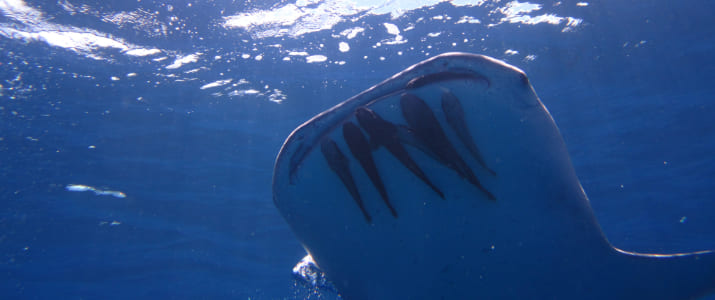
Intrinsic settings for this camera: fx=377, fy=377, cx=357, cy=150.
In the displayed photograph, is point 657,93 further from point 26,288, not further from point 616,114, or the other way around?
point 26,288

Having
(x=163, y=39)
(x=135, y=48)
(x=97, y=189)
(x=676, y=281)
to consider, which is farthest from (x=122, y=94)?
(x=676, y=281)

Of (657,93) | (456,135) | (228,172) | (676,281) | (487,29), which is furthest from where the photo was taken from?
(228,172)

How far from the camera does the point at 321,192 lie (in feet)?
7.61

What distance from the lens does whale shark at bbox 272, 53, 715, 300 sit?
2.11 meters

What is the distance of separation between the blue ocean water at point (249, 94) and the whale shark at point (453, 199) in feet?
23.2

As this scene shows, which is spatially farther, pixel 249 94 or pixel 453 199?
pixel 249 94

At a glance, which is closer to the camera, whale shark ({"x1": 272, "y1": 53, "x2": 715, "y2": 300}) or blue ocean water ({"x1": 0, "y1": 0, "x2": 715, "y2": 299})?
whale shark ({"x1": 272, "y1": 53, "x2": 715, "y2": 300})

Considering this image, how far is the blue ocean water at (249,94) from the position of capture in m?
8.91

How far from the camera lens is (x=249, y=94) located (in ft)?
37.2

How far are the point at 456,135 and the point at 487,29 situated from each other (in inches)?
339

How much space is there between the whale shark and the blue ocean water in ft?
23.2

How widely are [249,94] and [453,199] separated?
394 inches

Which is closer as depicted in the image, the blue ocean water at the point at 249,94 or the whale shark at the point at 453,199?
the whale shark at the point at 453,199

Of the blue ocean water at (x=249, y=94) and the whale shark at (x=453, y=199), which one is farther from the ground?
the whale shark at (x=453, y=199)
